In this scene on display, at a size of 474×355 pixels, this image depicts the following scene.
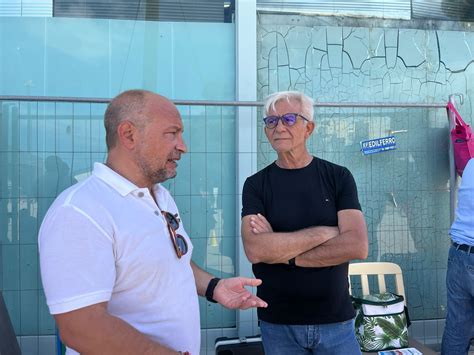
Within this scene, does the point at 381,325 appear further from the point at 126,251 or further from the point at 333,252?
the point at 126,251

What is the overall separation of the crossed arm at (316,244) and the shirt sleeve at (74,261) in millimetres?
960

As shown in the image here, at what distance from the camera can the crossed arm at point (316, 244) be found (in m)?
2.04

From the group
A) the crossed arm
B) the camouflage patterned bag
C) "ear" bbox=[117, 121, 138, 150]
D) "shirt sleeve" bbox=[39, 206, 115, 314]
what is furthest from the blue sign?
"shirt sleeve" bbox=[39, 206, 115, 314]

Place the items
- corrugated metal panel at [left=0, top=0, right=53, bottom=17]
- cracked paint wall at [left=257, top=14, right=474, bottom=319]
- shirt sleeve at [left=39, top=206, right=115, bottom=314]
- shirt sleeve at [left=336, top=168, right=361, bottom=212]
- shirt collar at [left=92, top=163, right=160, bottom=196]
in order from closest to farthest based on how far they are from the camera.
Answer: shirt sleeve at [left=39, top=206, right=115, bottom=314] < shirt collar at [left=92, top=163, right=160, bottom=196] < shirt sleeve at [left=336, top=168, right=361, bottom=212] < corrugated metal panel at [left=0, top=0, right=53, bottom=17] < cracked paint wall at [left=257, top=14, right=474, bottom=319]

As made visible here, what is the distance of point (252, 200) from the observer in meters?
2.26

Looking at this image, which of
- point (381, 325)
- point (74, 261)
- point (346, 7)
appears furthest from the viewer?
point (346, 7)

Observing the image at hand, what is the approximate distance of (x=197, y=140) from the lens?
3754 millimetres

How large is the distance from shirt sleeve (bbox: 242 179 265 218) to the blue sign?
1967mm

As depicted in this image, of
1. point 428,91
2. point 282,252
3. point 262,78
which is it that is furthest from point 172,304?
point 428,91

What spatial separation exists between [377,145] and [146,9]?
7.74 feet

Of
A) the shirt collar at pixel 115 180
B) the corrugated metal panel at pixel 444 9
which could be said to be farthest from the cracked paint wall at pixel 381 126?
the shirt collar at pixel 115 180

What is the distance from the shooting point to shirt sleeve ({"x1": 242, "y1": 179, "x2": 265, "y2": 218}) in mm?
2236

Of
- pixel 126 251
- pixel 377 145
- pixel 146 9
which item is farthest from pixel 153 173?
pixel 377 145

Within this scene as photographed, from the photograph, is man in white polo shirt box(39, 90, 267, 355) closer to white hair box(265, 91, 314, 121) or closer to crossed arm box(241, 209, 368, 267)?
crossed arm box(241, 209, 368, 267)
